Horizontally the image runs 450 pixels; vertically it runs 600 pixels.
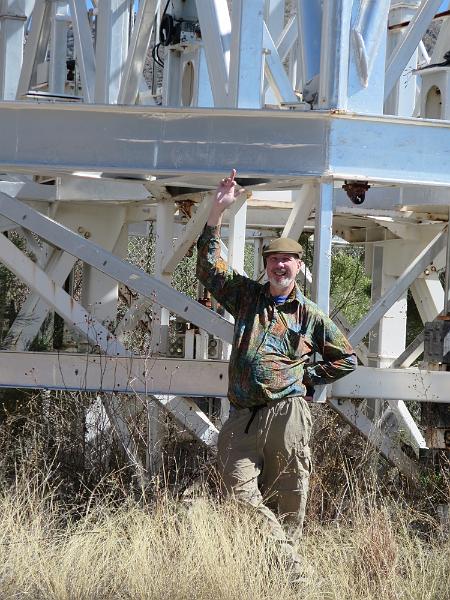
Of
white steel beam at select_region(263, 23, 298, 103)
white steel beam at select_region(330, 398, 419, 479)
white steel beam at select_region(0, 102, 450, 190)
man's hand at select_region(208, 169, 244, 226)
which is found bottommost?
white steel beam at select_region(330, 398, 419, 479)

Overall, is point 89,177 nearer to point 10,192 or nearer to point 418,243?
point 10,192

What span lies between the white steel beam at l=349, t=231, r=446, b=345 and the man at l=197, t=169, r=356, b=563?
1555 mm

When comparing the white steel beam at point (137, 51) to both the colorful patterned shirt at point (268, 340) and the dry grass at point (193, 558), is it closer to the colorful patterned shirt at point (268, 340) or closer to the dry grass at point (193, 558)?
the colorful patterned shirt at point (268, 340)

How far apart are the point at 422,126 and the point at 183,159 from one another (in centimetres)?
154

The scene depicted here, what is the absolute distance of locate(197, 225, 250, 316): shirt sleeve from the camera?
7.34 m

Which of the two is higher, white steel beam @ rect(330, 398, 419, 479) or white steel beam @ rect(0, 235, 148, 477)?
white steel beam @ rect(0, 235, 148, 477)

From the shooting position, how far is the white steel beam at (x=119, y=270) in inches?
337

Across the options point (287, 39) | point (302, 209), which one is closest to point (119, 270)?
point (302, 209)

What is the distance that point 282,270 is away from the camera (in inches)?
282

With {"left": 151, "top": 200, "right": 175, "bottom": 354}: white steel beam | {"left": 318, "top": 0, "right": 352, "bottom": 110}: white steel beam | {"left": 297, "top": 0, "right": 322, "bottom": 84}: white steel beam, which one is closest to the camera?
{"left": 318, "top": 0, "right": 352, "bottom": 110}: white steel beam

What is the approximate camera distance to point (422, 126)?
8.09 m

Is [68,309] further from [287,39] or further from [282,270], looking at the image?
[287,39]

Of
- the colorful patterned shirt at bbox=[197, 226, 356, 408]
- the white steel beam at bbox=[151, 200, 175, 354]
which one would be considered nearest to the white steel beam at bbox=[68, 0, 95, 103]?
the white steel beam at bbox=[151, 200, 175, 354]

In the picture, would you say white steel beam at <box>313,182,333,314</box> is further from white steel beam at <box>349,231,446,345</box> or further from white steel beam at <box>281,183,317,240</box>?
white steel beam at <box>349,231,446,345</box>
